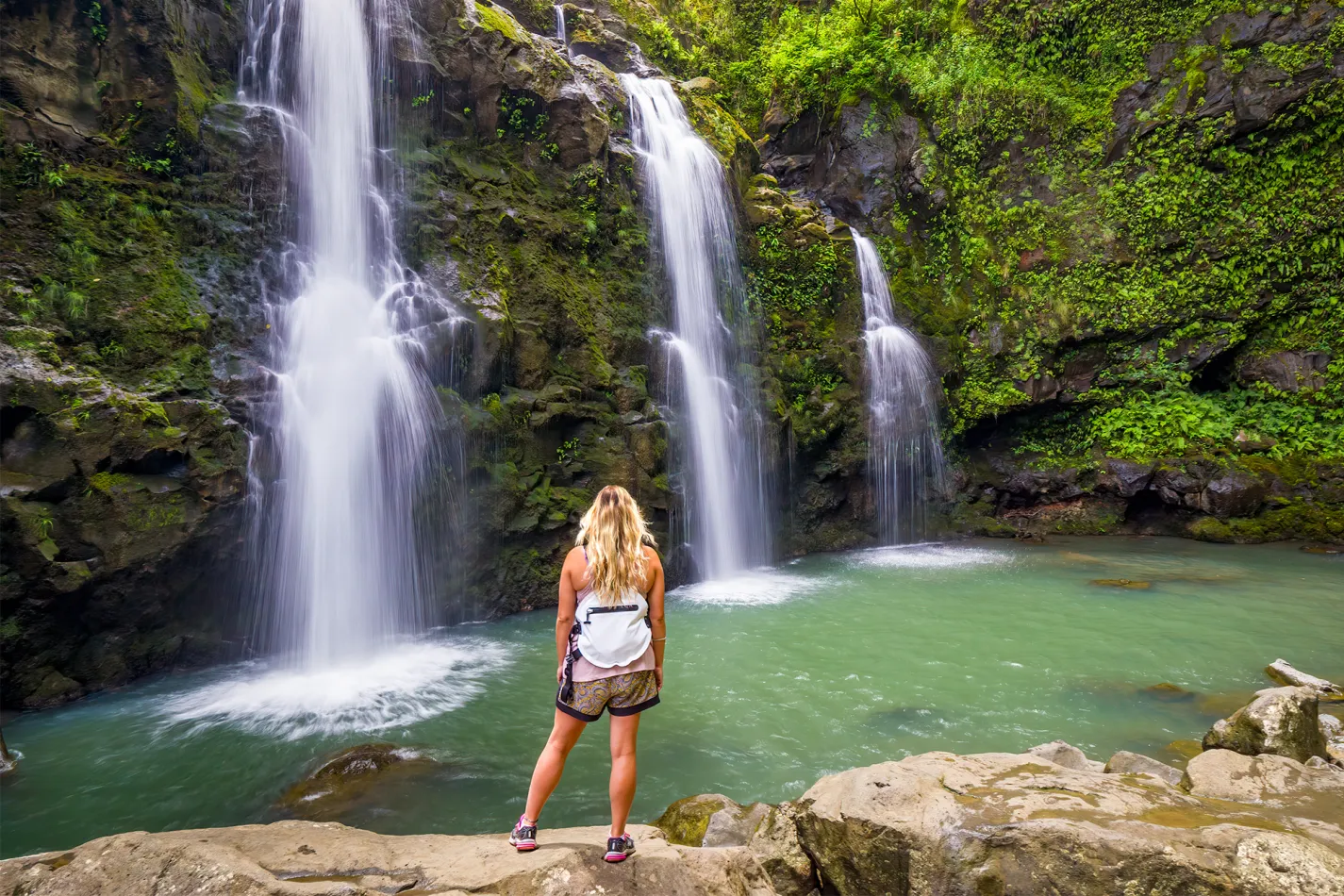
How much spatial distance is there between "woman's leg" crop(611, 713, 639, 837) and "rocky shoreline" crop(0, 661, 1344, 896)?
25 centimetres

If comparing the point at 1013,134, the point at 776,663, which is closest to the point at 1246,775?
the point at 776,663

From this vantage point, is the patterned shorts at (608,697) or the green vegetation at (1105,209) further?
the green vegetation at (1105,209)

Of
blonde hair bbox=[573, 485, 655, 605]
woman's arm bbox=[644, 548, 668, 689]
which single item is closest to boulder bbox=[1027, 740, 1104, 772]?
woman's arm bbox=[644, 548, 668, 689]

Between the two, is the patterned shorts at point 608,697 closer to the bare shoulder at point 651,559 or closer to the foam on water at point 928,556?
the bare shoulder at point 651,559

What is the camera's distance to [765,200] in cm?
1617

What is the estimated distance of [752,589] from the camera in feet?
38.8

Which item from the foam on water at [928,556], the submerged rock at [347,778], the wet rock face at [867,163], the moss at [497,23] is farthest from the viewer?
the wet rock face at [867,163]

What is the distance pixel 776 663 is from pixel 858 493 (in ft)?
27.9

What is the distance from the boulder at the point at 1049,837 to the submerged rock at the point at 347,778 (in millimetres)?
3476

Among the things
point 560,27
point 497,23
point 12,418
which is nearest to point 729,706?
point 12,418

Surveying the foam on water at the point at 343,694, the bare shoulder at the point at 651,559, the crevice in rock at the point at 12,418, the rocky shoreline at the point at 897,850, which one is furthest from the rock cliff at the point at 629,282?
the bare shoulder at the point at 651,559

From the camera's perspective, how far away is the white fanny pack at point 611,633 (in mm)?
3209

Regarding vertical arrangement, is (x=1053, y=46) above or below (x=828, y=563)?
above

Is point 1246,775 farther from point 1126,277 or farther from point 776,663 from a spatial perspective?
point 1126,277
